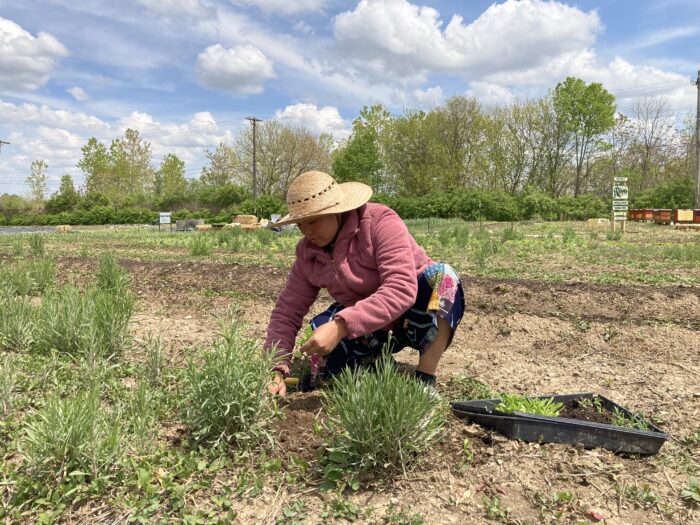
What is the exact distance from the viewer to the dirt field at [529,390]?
1722 millimetres

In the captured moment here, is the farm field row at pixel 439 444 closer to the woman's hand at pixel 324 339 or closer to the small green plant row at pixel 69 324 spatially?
the small green plant row at pixel 69 324

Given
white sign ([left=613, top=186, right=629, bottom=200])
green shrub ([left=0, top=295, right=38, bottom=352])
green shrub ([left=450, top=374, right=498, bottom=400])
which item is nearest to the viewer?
green shrub ([left=450, top=374, right=498, bottom=400])

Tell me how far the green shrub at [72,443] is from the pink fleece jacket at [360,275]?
2.28ft

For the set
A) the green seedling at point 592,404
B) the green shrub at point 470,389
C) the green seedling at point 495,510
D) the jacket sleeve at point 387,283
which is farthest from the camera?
the green shrub at point 470,389

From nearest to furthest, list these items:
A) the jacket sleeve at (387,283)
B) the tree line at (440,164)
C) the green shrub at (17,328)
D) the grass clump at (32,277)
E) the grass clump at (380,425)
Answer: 1. the grass clump at (380,425)
2. the jacket sleeve at (387,283)
3. the green shrub at (17,328)
4. the grass clump at (32,277)
5. the tree line at (440,164)

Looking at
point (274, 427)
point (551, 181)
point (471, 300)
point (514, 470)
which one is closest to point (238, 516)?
point (274, 427)

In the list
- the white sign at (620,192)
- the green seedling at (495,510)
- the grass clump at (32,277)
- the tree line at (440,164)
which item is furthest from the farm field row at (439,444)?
the tree line at (440,164)

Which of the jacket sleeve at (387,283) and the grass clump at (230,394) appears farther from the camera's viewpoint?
the jacket sleeve at (387,283)

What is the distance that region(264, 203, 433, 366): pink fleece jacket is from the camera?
211 centimetres

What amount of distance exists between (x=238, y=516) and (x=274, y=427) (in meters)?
0.49

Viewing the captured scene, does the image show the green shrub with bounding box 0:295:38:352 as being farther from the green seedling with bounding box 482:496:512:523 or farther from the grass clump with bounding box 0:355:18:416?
the green seedling with bounding box 482:496:512:523

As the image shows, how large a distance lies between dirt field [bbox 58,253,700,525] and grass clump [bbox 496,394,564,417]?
14 centimetres

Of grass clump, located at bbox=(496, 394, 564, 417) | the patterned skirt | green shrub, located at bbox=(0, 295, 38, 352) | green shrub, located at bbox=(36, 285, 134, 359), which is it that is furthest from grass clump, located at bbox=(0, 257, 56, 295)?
grass clump, located at bbox=(496, 394, 564, 417)

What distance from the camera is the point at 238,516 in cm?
171
